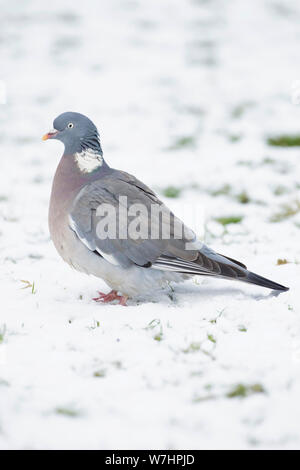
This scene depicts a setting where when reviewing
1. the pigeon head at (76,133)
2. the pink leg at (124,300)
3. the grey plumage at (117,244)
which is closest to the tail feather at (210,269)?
the grey plumage at (117,244)

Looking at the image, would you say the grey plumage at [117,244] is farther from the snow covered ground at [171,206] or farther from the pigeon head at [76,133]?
the snow covered ground at [171,206]

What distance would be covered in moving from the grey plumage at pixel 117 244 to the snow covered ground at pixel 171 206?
185 mm

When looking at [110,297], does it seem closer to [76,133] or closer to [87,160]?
[87,160]

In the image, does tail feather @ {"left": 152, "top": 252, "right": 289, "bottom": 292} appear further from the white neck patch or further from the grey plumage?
the white neck patch

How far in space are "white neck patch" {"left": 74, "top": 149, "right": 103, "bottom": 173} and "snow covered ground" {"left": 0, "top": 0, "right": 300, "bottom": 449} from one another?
2.58 ft

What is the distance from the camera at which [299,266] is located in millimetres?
4309

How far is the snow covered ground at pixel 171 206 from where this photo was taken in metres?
2.66

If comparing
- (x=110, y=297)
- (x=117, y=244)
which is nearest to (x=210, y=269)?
(x=117, y=244)

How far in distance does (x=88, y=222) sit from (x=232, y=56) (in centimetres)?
749

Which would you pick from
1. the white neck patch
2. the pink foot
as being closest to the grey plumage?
the white neck patch

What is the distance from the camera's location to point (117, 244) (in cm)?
365

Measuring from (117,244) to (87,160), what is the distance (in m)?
0.62

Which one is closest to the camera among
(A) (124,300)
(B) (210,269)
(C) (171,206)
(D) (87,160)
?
(B) (210,269)
